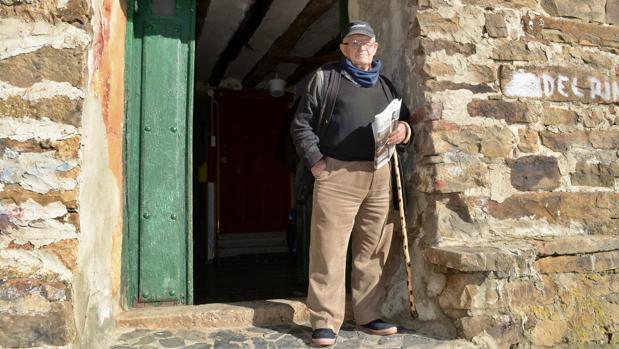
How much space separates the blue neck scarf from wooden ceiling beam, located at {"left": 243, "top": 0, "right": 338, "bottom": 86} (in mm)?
1549

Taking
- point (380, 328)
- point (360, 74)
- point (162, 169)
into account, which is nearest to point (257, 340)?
point (380, 328)

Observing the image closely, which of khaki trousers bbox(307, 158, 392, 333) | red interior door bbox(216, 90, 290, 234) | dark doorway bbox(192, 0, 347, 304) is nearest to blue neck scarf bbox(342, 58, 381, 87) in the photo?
khaki trousers bbox(307, 158, 392, 333)

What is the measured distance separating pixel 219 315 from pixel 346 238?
0.84m

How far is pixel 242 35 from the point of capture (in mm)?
4688

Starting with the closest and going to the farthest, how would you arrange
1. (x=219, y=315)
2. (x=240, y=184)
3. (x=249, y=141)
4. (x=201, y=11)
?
(x=219, y=315) → (x=201, y=11) → (x=240, y=184) → (x=249, y=141)

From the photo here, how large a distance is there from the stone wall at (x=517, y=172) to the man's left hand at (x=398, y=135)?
0.17m

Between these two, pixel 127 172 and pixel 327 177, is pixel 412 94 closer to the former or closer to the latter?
pixel 327 177

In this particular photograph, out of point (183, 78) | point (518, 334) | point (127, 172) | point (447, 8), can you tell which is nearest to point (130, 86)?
point (183, 78)

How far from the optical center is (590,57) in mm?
2854

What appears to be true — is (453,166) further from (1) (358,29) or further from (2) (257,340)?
(2) (257,340)

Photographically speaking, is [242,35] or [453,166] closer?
[453,166]

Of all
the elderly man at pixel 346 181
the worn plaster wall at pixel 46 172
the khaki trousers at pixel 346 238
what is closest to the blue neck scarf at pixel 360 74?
the elderly man at pixel 346 181

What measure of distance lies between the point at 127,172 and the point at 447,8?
2.08m

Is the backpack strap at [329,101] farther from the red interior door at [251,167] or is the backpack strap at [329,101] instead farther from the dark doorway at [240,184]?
the red interior door at [251,167]
